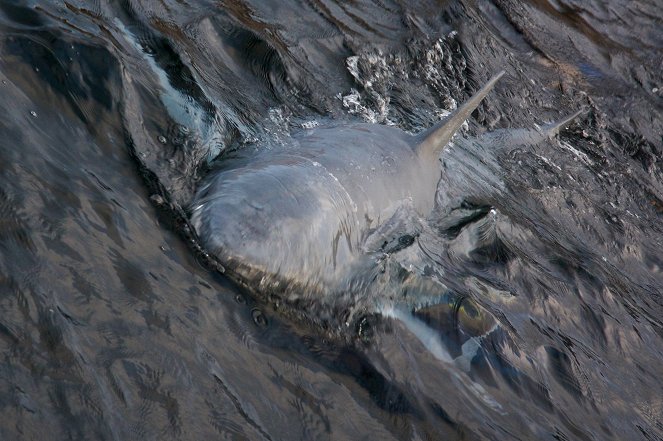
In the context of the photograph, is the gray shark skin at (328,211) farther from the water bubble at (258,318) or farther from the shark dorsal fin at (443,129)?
the water bubble at (258,318)

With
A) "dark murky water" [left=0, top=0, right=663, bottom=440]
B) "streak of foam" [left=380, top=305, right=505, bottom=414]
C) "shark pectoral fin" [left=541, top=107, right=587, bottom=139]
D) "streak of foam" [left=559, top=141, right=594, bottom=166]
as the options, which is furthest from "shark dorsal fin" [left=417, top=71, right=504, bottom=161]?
"streak of foam" [left=559, top=141, right=594, bottom=166]

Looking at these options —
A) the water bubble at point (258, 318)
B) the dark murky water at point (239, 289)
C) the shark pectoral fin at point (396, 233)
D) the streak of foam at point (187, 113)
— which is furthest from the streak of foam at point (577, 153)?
the water bubble at point (258, 318)

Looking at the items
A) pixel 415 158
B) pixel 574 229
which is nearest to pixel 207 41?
pixel 415 158

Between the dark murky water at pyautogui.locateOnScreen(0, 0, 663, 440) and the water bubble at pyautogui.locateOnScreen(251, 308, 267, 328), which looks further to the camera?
the water bubble at pyautogui.locateOnScreen(251, 308, 267, 328)

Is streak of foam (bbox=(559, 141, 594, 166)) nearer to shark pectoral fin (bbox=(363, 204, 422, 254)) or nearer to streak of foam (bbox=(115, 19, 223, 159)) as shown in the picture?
shark pectoral fin (bbox=(363, 204, 422, 254))

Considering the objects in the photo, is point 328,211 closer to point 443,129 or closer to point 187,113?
point 187,113

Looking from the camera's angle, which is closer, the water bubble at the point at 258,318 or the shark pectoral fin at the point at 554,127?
the water bubble at the point at 258,318

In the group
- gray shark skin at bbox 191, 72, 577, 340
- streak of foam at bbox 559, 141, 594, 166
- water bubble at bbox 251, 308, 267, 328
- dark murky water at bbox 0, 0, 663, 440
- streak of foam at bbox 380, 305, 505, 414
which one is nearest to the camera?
dark murky water at bbox 0, 0, 663, 440
